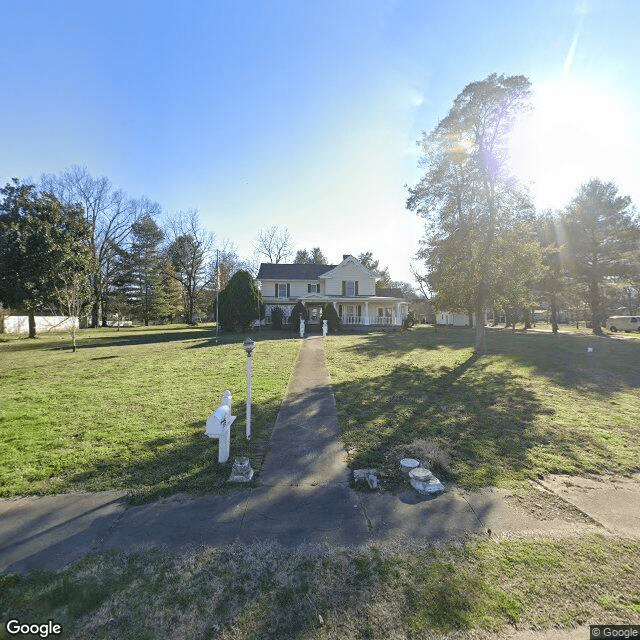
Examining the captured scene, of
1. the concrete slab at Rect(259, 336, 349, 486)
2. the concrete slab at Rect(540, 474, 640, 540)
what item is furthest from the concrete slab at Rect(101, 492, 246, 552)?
the concrete slab at Rect(540, 474, 640, 540)

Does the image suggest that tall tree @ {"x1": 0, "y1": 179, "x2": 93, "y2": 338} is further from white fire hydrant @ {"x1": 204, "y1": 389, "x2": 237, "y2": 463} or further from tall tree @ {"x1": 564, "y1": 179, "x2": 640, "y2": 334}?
tall tree @ {"x1": 564, "y1": 179, "x2": 640, "y2": 334}

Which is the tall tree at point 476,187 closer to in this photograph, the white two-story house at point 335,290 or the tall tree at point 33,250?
the white two-story house at point 335,290

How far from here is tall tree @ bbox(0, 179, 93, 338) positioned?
21.4m

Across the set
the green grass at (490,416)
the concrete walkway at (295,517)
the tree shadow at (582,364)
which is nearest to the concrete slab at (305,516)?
the concrete walkway at (295,517)

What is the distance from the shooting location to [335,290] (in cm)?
3152

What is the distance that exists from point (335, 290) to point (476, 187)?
17531 mm

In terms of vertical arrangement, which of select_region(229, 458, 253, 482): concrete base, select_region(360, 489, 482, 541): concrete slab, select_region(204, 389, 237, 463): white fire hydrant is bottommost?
select_region(360, 489, 482, 541): concrete slab

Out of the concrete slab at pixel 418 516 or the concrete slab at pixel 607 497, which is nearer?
the concrete slab at pixel 418 516

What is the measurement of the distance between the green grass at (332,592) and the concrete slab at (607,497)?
0.41 m

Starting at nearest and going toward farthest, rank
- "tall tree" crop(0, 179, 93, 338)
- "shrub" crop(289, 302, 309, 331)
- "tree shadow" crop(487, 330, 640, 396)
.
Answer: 1. "tree shadow" crop(487, 330, 640, 396)
2. "tall tree" crop(0, 179, 93, 338)
3. "shrub" crop(289, 302, 309, 331)

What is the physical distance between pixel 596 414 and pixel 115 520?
9099mm

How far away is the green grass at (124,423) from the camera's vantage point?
161 inches

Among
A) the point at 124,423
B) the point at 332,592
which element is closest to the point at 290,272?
the point at 124,423

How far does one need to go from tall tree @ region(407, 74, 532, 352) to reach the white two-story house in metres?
14.6
